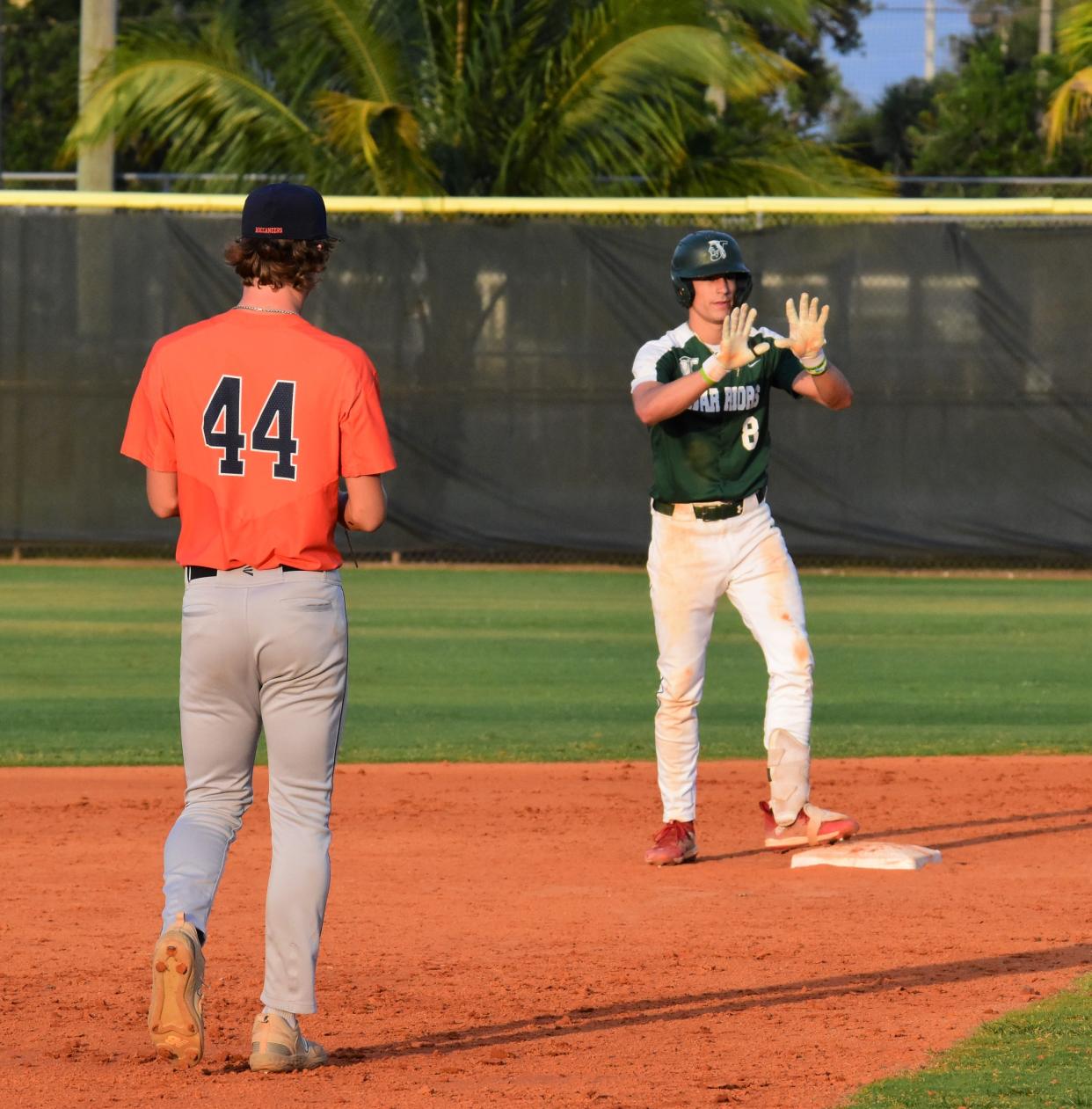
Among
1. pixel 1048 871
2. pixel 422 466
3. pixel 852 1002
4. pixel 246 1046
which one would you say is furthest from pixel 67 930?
pixel 422 466

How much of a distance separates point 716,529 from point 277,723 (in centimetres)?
271

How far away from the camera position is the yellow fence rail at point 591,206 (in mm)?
15578

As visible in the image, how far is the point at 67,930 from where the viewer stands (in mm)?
5523

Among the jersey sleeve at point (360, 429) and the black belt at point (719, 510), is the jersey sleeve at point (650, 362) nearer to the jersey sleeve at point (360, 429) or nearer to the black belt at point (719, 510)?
the black belt at point (719, 510)

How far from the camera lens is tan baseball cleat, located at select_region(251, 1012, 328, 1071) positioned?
3.91m

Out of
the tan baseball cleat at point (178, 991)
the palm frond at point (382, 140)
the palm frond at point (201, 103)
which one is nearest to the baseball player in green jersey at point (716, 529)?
the tan baseball cleat at point (178, 991)

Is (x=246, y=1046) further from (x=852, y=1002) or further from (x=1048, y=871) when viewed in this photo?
(x=1048, y=871)

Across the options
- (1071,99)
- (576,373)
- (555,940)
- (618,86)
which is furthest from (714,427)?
(1071,99)

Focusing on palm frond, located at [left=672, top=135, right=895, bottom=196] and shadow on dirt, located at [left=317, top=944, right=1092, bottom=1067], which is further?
palm frond, located at [left=672, top=135, right=895, bottom=196]

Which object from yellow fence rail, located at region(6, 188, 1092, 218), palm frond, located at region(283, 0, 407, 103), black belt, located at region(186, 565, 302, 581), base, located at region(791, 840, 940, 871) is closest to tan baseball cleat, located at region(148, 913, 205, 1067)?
black belt, located at region(186, 565, 302, 581)

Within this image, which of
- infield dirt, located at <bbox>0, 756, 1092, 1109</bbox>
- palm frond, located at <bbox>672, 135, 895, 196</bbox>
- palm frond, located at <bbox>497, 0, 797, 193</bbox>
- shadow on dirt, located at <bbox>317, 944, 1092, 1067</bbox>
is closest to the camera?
infield dirt, located at <bbox>0, 756, 1092, 1109</bbox>

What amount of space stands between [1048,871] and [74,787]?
4.04 m

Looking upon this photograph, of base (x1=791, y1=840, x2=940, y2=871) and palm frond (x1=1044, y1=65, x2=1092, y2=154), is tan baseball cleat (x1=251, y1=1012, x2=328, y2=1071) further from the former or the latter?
palm frond (x1=1044, y1=65, x2=1092, y2=154)

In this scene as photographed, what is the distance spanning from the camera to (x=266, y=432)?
385cm
